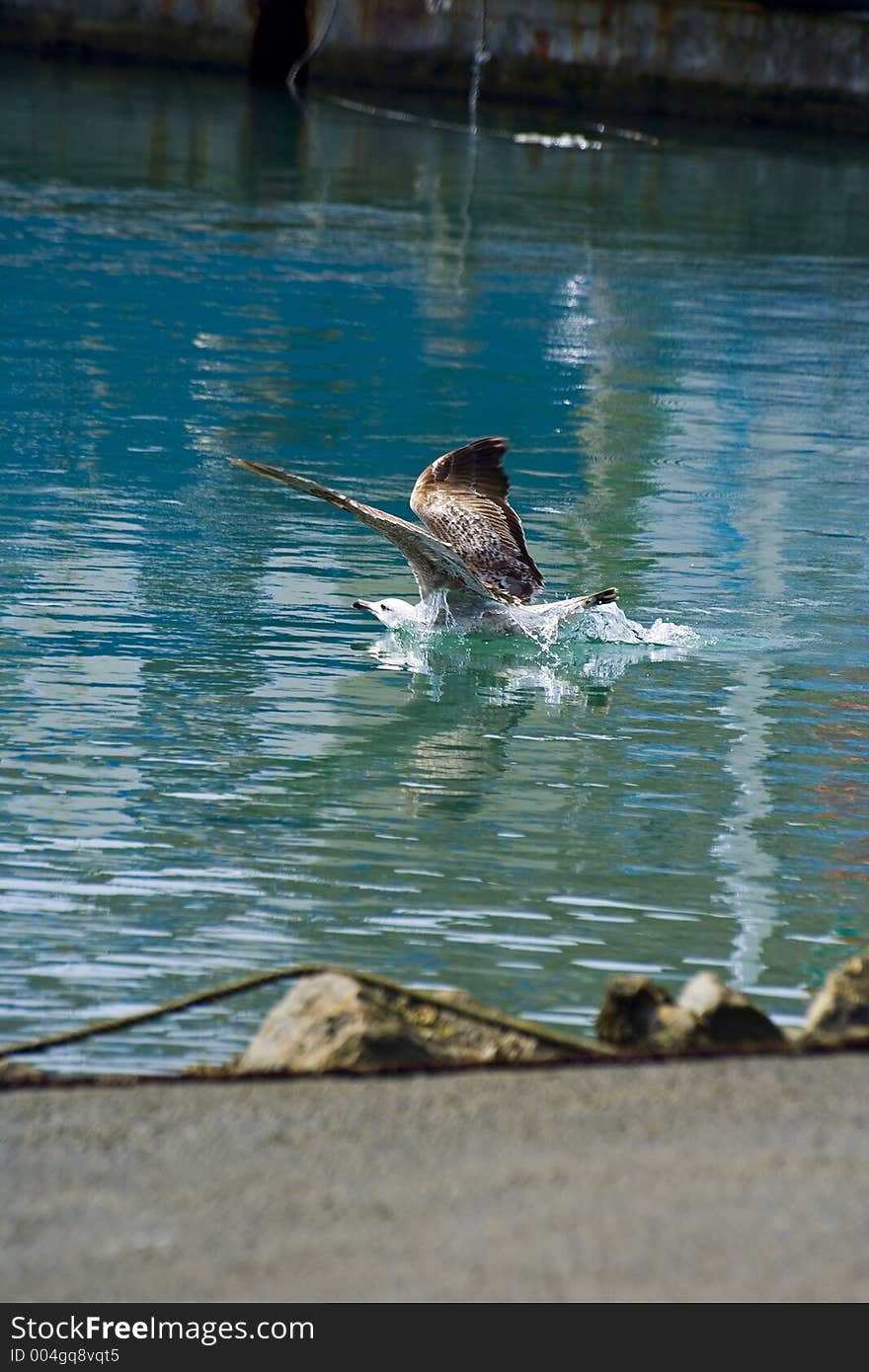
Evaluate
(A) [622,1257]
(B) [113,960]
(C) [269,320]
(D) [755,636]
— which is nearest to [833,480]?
(D) [755,636]

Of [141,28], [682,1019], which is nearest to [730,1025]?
[682,1019]

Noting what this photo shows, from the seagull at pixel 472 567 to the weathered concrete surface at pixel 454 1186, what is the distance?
5.31 metres

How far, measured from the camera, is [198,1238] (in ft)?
12.2

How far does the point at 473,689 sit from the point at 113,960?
3.93 meters

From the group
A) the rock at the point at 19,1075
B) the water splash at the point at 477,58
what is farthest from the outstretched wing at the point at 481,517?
the water splash at the point at 477,58

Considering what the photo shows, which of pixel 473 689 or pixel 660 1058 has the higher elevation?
pixel 660 1058

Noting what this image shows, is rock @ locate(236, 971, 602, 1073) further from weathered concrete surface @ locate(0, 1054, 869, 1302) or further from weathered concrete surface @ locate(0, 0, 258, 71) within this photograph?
weathered concrete surface @ locate(0, 0, 258, 71)

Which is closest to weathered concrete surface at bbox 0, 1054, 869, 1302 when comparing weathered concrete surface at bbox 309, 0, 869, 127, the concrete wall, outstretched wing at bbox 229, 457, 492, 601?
outstretched wing at bbox 229, 457, 492, 601

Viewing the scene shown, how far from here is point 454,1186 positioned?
3893 mm

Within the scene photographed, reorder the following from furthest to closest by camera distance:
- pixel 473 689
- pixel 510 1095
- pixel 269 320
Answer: pixel 269 320 < pixel 473 689 < pixel 510 1095

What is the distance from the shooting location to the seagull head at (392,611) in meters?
9.87

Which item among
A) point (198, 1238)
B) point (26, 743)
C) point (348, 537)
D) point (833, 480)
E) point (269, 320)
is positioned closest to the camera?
point (198, 1238)

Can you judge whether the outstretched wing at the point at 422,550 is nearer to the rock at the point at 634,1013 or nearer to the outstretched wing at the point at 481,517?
the outstretched wing at the point at 481,517
